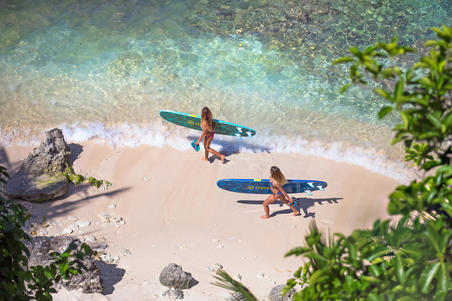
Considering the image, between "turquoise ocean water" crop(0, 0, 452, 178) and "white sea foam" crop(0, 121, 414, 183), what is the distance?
3 centimetres

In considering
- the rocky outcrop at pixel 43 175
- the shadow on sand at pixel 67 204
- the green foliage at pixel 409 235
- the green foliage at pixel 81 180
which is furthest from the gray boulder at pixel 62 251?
the green foliage at pixel 409 235

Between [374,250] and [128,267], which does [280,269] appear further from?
[374,250]

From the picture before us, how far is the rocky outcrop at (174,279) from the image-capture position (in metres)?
6.68

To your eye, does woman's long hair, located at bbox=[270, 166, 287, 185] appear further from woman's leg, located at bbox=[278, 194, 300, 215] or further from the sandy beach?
the sandy beach

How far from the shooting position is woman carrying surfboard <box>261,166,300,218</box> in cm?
801

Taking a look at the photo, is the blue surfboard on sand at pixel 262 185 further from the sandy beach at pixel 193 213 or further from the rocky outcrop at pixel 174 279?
the rocky outcrop at pixel 174 279

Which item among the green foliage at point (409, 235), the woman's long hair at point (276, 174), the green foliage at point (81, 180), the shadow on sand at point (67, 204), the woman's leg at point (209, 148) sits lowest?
the shadow on sand at point (67, 204)

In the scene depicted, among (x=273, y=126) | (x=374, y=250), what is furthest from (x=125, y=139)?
(x=374, y=250)

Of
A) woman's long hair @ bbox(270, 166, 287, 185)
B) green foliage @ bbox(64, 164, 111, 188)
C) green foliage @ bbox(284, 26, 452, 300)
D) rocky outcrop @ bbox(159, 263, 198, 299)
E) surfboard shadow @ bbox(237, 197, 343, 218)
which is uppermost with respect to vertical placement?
green foliage @ bbox(284, 26, 452, 300)

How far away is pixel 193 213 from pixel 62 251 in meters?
2.40

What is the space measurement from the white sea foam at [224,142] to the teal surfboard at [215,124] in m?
0.24

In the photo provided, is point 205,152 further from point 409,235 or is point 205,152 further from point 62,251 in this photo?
point 409,235

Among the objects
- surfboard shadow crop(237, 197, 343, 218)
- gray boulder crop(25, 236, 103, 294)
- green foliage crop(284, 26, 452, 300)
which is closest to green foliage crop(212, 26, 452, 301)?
green foliage crop(284, 26, 452, 300)

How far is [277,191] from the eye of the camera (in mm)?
8070
